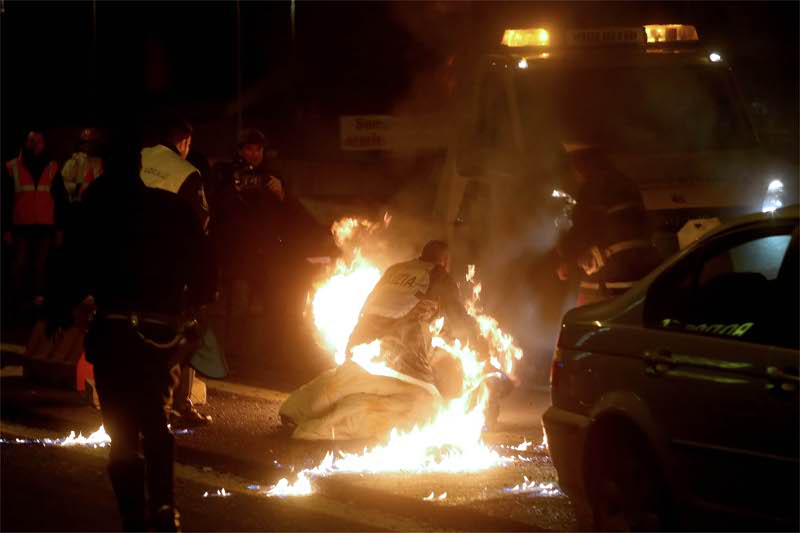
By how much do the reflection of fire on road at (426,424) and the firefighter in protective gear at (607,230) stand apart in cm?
97

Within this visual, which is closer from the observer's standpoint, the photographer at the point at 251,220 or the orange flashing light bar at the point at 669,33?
the photographer at the point at 251,220

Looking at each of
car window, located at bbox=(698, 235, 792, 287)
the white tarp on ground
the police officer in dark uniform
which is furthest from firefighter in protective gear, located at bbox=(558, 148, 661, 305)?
the police officer in dark uniform

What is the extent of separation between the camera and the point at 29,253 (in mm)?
16375

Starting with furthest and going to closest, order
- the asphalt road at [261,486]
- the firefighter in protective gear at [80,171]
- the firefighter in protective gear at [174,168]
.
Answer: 1. the firefighter in protective gear at [80,171]
2. the firefighter in protective gear at [174,168]
3. the asphalt road at [261,486]

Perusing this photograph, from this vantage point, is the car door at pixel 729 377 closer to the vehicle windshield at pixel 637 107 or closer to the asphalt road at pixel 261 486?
the asphalt road at pixel 261 486

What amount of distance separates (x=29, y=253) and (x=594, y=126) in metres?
8.19

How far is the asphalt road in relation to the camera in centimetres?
664

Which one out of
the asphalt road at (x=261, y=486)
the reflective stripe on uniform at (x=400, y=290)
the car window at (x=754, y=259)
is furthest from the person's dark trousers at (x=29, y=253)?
the car window at (x=754, y=259)

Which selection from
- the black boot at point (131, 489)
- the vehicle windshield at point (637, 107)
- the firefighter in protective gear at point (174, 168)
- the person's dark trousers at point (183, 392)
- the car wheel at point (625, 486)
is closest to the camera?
the car wheel at point (625, 486)

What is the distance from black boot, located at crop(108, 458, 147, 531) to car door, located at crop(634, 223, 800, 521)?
2.22 metres

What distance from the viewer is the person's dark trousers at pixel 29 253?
16.2m

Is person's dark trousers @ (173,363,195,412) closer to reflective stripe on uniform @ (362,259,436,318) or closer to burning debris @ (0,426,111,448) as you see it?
burning debris @ (0,426,111,448)

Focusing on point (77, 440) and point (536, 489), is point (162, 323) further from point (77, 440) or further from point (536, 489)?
point (77, 440)

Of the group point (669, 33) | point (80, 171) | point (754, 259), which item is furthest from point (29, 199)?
point (754, 259)
